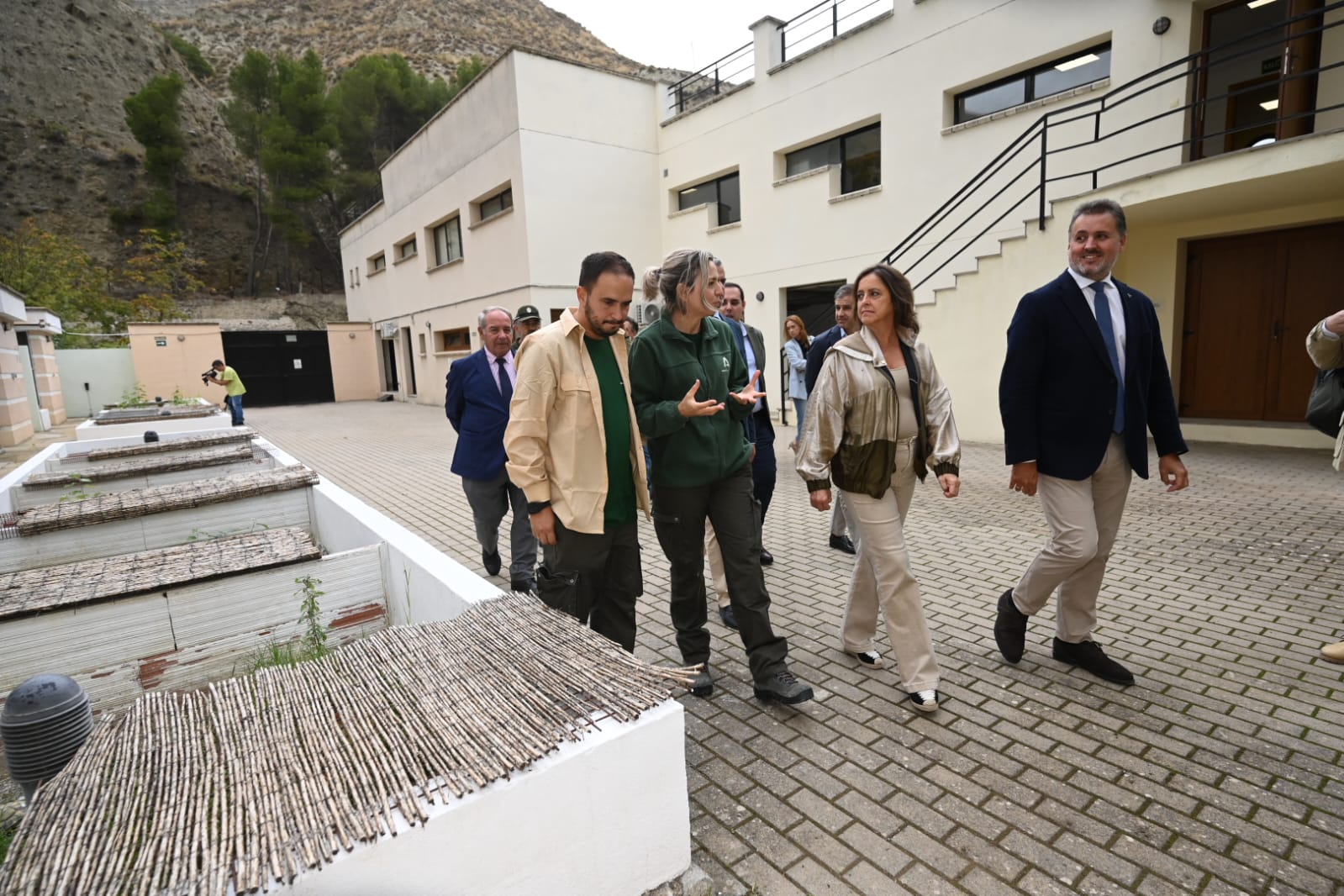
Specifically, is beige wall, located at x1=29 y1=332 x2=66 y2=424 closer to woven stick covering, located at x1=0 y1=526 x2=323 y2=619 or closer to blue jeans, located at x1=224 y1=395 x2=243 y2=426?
blue jeans, located at x1=224 y1=395 x2=243 y2=426

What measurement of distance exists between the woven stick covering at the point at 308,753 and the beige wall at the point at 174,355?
1048 inches

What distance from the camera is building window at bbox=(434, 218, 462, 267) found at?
21.4 meters

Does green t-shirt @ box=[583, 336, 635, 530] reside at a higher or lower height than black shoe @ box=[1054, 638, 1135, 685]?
higher

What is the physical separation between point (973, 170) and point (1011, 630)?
33.0ft

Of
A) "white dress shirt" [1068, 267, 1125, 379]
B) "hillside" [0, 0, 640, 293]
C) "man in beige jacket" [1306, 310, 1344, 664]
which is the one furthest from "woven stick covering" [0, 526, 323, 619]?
"hillside" [0, 0, 640, 293]

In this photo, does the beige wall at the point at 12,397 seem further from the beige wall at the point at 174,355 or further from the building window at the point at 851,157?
the building window at the point at 851,157

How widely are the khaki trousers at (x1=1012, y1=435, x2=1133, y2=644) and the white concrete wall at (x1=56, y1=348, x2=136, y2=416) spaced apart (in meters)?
28.4

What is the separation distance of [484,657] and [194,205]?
5635 centimetres

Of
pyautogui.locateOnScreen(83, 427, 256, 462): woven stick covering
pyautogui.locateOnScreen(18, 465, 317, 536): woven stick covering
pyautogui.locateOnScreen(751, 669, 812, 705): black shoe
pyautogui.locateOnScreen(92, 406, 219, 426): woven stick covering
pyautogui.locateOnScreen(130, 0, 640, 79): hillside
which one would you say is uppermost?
pyautogui.locateOnScreen(130, 0, 640, 79): hillside

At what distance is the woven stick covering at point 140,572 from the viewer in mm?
3059

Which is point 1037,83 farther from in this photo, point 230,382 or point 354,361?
point 354,361

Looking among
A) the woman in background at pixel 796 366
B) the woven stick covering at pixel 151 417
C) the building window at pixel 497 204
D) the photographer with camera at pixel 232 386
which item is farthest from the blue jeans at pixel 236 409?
the woman in background at pixel 796 366

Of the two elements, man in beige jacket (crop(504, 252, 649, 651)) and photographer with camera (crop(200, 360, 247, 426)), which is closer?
man in beige jacket (crop(504, 252, 649, 651))

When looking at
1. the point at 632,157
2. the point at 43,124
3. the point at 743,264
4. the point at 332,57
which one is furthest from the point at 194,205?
the point at 743,264
